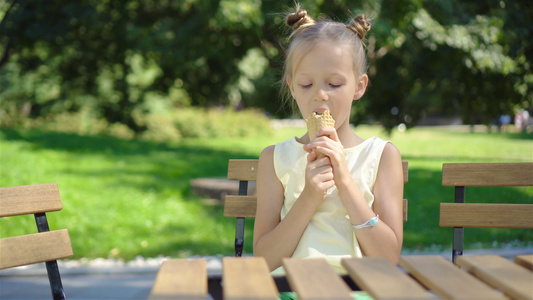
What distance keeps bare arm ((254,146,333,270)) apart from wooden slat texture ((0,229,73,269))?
2.50 ft

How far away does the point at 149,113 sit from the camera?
1950 cm

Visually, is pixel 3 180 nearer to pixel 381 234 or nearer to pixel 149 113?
pixel 381 234

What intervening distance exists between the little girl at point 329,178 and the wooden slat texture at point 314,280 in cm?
47

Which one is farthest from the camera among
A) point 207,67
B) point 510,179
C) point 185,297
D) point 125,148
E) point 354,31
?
point 207,67

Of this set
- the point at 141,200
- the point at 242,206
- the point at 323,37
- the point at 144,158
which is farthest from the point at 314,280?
the point at 144,158

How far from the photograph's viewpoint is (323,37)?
7.18ft

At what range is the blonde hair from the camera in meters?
2.19

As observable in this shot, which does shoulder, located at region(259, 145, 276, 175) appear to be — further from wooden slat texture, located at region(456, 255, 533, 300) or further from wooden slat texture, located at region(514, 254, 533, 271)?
wooden slat texture, located at region(514, 254, 533, 271)

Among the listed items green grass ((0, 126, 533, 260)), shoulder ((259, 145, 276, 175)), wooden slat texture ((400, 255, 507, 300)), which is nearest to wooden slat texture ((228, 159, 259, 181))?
shoulder ((259, 145, 276, 175))

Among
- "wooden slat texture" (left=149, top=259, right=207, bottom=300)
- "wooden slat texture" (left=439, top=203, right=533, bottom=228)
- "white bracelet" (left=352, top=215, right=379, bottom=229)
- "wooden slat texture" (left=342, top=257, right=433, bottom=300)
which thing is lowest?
"wooden slat texture" (left=439, top=203, right=533, bottom=228)

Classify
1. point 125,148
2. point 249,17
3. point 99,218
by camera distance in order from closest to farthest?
point 99,218, point 249,17, point 125,148

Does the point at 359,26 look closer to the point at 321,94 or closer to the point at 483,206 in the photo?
the point at 321,94

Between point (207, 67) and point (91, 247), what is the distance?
8236mm

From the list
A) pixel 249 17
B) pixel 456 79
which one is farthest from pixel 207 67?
pixel 456 79
